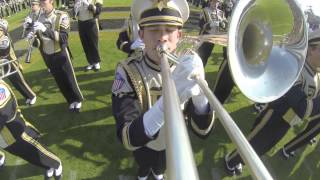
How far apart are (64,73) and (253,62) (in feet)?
13.5

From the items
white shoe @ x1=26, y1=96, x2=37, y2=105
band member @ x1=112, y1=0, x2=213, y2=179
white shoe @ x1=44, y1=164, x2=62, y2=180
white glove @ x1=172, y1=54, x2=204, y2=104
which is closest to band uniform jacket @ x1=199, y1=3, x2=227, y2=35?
white shoe @ x1=26, y1=96, x2=37, y2=105

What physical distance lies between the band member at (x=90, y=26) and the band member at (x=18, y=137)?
3.70 m

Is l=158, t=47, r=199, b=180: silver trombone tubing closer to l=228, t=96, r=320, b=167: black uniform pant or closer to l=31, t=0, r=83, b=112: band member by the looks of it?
l=228, t=96, r=320, b=167: black uniform pant

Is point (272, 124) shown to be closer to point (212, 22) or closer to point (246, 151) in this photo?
point (212, 22)

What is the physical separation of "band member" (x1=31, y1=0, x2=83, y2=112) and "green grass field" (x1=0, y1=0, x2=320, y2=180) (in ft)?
1.51

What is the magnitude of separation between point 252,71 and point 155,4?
95 cm

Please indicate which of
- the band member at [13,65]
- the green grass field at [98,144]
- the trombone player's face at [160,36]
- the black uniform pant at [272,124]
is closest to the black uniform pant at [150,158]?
the green grass field at [98,144]

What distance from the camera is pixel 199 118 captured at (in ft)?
10.0

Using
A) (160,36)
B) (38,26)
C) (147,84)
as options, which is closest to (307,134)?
(147,84)

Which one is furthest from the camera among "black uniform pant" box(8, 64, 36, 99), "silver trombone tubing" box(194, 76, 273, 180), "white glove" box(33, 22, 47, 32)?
"black uniform pant" box(8, 64, 36, 99)

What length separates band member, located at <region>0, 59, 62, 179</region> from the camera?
4.18 metres

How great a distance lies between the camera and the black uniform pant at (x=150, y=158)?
3849mm

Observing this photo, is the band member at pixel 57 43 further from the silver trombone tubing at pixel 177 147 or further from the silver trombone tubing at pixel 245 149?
the silver trombone tubing at pixel 177 147

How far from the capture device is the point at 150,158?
3965 millimetres
